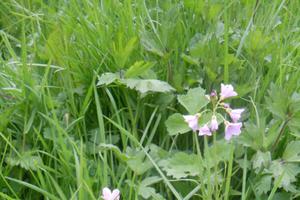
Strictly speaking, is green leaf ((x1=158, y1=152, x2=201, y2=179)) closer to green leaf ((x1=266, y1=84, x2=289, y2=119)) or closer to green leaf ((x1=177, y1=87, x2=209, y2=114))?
green leaf ((x1=177, y1=87, x2=209, y2=114))

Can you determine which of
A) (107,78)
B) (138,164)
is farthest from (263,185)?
(107,78)

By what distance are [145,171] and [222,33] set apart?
0.62 meters

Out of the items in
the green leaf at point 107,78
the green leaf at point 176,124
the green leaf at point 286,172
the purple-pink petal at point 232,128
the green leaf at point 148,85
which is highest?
the purple-pink petal at point 232,128

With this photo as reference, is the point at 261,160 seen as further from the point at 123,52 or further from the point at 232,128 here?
the point at 123,52

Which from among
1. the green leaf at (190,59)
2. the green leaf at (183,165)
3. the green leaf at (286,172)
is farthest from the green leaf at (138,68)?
the green leaf at (286,172)

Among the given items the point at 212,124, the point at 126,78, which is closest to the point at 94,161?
the point at 126,78

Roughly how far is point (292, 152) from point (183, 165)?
305mm

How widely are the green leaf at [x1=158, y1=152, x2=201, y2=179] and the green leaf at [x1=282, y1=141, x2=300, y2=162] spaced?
26 cm

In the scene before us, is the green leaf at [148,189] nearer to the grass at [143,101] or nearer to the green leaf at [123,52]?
the grass at [143,101]

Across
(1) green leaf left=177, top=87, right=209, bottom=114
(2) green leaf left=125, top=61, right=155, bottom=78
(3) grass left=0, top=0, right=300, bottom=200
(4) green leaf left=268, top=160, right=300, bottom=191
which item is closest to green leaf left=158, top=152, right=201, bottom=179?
(3) grass left=0, top=0, right=300, bottom=200

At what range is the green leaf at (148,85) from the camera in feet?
6.05

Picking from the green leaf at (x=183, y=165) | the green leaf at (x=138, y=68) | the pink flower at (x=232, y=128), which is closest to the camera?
the pink flower at (x=232, y=128)

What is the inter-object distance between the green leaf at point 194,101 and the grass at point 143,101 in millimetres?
112

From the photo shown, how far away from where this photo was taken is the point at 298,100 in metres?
1.69
